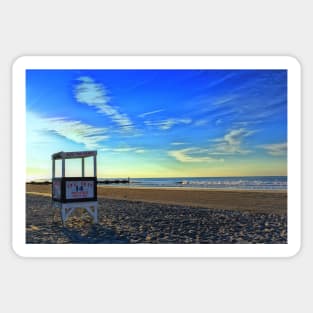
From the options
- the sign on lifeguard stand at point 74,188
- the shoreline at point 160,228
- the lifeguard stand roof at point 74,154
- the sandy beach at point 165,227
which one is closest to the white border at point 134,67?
the shoreline at point 160,228

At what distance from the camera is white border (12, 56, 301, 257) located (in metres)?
5.06

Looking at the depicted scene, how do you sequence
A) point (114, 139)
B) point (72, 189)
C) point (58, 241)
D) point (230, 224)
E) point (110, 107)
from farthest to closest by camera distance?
point (114, 139), point (110, 107), point (230, 224), point (72, 189), point (58, 241)

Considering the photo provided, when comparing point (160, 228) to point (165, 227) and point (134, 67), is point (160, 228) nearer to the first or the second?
point (165, 227)

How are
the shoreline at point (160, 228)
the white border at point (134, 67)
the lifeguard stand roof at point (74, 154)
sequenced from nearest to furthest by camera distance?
1. the white border at point (134, 67)
2. the shoreline at point (160, 228)
3. the lifeguard stand roof at point (74, 154)

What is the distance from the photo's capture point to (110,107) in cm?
960

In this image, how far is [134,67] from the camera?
16.7ft

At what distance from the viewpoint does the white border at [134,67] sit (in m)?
5.06

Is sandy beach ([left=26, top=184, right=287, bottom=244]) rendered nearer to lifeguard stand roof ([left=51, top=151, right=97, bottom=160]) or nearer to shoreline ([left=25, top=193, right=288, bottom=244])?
shoreline ([left=25, top=193, right=288, bottom=244])

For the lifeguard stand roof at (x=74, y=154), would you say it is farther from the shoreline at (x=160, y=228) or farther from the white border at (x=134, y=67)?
the white border at (x=134, y=67)

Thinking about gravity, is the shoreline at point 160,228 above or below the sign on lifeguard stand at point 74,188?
below

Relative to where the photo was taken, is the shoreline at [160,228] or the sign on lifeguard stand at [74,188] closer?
the shoreline at [160,228]
